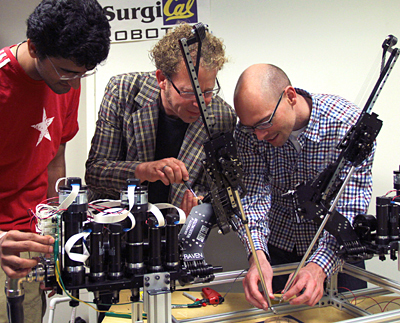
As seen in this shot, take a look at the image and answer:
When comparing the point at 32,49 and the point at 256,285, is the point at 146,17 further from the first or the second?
the point at 256,285

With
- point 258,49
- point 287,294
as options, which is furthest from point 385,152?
point 287,294

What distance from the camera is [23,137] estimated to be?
1.55m

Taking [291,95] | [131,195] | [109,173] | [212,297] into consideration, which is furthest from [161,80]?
[212,297]

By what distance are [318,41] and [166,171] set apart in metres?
1.70

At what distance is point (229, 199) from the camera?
1227mm

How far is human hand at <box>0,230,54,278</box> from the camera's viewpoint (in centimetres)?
100

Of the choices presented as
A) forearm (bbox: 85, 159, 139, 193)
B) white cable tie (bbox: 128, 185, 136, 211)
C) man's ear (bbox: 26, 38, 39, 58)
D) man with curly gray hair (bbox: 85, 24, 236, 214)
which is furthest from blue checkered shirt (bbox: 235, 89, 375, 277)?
man's ear (bbox: 26, 38, 39, 58)

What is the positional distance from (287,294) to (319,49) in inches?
73.0

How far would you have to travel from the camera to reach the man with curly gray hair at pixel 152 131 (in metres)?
1.74

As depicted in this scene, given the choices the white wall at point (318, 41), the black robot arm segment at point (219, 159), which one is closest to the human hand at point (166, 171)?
the black robot arm segment at point (219, 159)

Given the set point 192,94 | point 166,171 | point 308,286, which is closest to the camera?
point 308,286

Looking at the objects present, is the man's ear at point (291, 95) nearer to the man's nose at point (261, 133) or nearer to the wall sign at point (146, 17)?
the man's nose at point (261, 133)

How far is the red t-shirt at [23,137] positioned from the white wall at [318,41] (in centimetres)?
113

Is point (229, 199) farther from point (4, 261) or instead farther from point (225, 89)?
point (225, 89)
